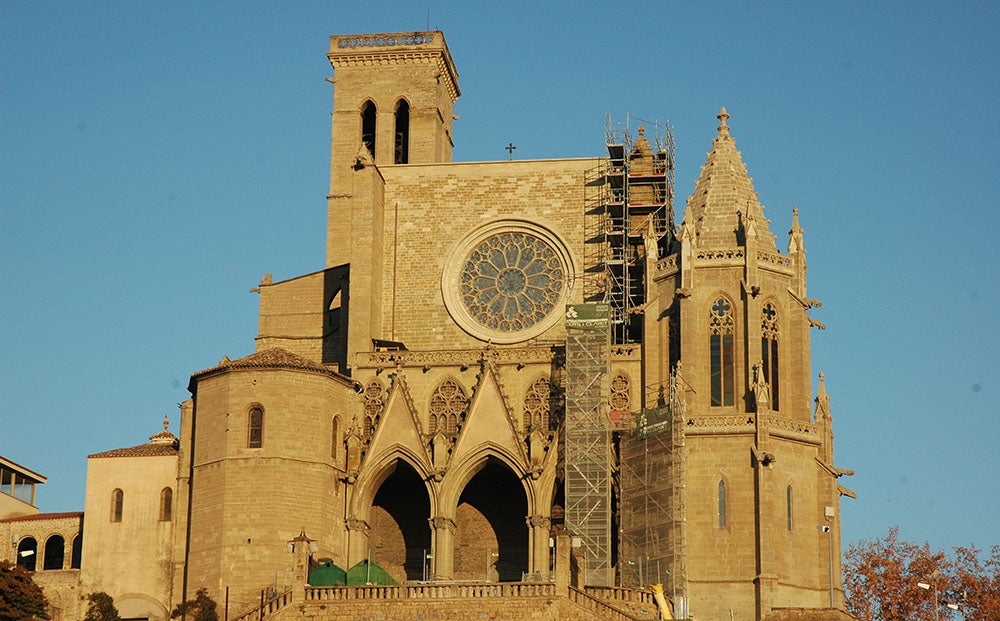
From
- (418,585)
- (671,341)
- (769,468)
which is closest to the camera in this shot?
(418,585)

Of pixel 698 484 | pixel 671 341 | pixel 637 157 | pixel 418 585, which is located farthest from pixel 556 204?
pixel 418 585

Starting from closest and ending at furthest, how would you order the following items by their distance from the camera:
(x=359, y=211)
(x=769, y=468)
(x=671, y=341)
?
(x=769, y=468)
(x=671, y=341)
(x=359, y=211)

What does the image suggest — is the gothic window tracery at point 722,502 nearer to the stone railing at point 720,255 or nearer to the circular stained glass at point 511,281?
the stone railing at point 720,255

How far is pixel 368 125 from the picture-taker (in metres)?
67.0

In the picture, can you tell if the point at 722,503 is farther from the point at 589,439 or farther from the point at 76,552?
the point at 76,552

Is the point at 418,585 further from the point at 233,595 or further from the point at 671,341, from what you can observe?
the point at 671,341

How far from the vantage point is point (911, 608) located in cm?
6050

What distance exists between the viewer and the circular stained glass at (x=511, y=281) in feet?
192

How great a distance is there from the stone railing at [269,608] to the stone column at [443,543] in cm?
664

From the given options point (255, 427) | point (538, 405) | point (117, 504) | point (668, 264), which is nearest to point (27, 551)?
point (117, 504)

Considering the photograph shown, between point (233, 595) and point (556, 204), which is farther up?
point (556, 204)

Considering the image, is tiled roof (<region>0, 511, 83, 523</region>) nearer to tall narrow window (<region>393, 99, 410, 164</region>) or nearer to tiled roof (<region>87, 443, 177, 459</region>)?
tiled roof (<region>87, 443, 177, 459</region>)

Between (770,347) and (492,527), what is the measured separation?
9791 millimetres

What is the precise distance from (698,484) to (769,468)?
6.43 feet
